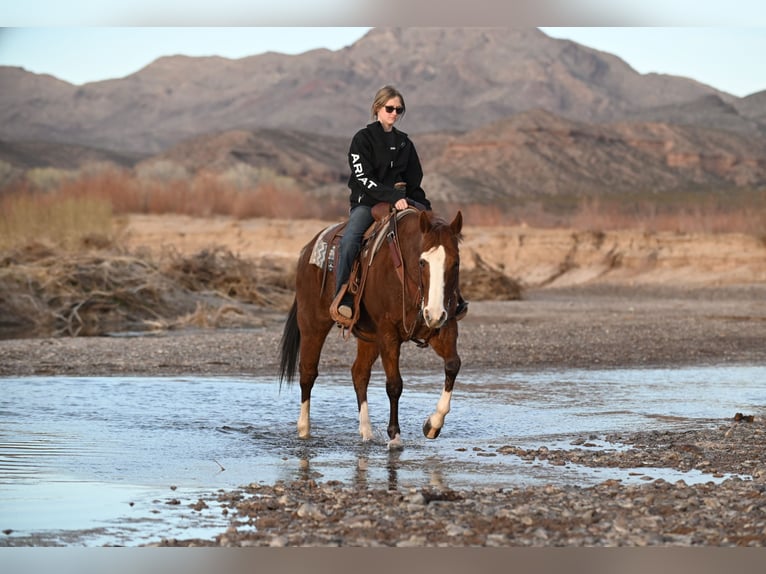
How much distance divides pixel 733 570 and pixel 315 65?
6853 centimetres

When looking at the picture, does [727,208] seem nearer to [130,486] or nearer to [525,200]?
[525,200]

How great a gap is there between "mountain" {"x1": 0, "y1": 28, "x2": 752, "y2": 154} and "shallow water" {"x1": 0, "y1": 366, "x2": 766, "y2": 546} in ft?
117

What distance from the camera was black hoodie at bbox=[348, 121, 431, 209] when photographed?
927 centimetres

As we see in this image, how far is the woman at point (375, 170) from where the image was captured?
9.24 meters

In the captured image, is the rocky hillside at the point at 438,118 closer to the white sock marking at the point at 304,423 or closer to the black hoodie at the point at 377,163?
the black hoodie at the point at 377,163

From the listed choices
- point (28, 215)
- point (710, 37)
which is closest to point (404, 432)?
point (710, 37)

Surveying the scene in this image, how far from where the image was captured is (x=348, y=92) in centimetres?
7344

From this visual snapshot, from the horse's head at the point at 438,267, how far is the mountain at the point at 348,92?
129ft

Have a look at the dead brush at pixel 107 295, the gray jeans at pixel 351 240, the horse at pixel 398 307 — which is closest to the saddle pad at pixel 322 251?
the horse at pixel 398 307

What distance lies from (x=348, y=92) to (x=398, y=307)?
6570 cm

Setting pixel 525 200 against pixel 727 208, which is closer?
pixel 727 208

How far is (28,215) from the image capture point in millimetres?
24984

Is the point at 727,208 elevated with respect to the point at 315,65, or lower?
lower

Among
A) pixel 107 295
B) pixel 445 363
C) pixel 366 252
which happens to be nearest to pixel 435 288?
pixel 445 363
